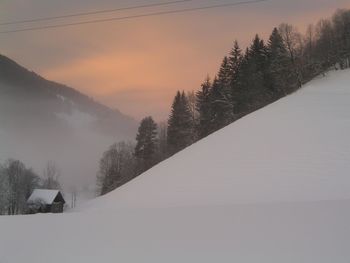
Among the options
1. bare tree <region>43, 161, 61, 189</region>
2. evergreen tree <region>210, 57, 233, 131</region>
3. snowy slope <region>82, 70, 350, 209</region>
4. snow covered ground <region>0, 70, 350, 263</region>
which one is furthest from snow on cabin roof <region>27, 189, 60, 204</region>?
bare tree <region>43, 161, 61, 189</region>

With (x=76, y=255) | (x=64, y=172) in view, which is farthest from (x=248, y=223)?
(x=64, y=172)

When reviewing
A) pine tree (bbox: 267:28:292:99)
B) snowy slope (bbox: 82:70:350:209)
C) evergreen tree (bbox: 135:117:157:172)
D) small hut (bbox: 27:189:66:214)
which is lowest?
small hut (bbox: 27:189:66:214)

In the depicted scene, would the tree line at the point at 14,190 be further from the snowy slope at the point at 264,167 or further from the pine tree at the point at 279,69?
the snowy slope at the point at 264,167

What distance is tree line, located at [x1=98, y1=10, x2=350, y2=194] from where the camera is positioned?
203ft

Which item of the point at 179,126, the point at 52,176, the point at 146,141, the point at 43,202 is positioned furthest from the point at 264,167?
the point at 52,176

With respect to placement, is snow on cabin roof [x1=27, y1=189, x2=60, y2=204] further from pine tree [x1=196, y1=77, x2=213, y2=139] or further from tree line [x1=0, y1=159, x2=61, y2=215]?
pine tree [x1=196, y1=77, x2=213, y2=139]

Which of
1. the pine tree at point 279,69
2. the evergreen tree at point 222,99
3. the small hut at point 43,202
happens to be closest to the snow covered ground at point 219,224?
the small hut at point 43,202

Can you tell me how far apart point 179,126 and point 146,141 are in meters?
7.79

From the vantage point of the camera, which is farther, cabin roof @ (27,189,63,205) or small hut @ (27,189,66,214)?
cabin roof @ (27,189,63,205)

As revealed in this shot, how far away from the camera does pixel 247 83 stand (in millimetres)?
64000

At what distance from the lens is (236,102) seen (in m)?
63.4

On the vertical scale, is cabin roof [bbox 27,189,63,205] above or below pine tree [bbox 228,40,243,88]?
below

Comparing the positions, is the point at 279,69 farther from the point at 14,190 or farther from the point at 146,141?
the point at 14,190

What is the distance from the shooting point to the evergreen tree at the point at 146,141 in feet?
243
